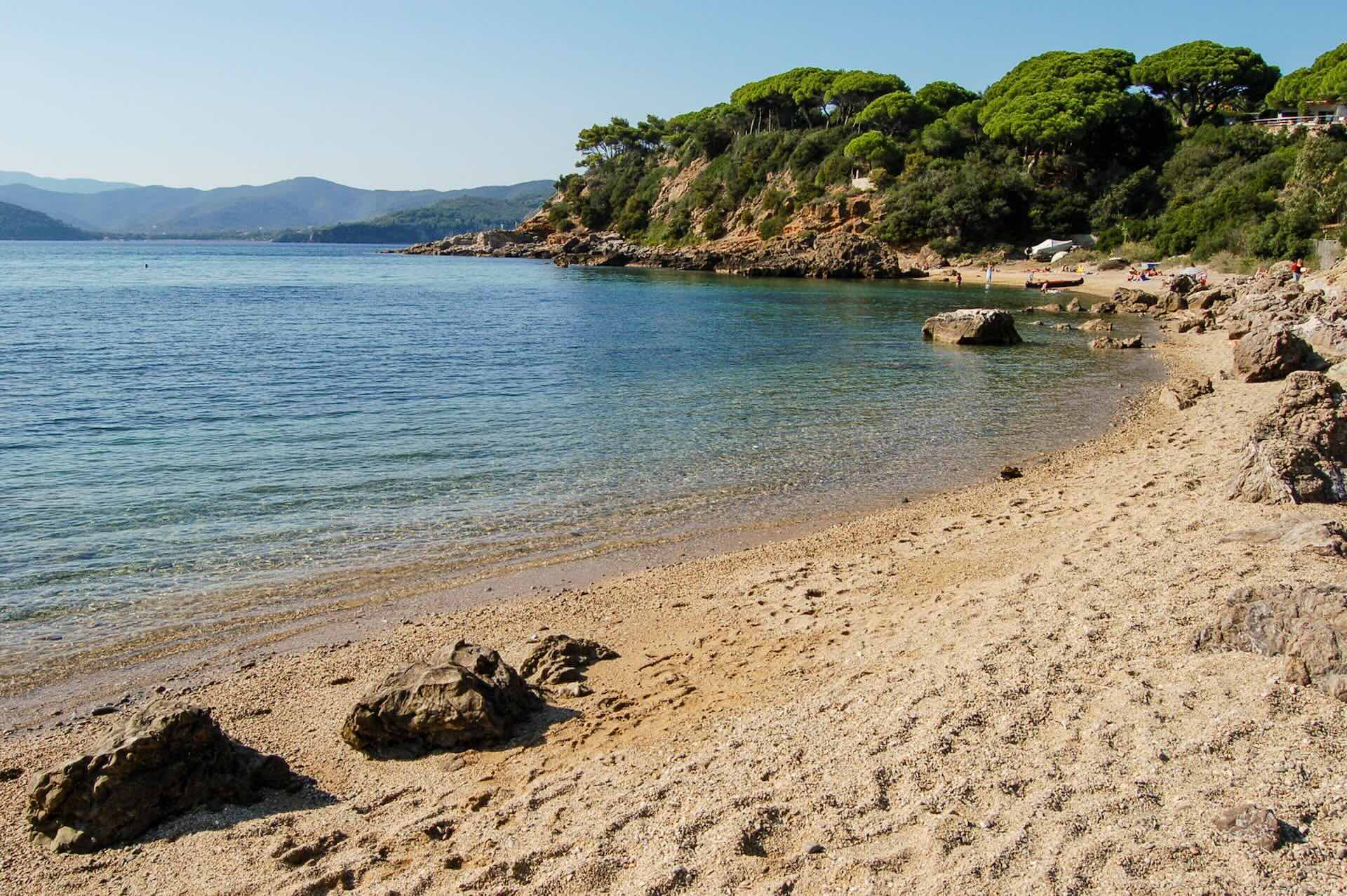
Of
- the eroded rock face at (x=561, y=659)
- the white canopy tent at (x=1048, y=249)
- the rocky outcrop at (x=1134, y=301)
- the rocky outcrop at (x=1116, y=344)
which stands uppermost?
the white canopy tent at (x=1048, y=249)

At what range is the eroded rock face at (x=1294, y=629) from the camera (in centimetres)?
549

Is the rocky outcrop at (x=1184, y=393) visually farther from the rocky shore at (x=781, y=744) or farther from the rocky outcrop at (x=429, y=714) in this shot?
the rocky outcrop at (x=429, y=714)

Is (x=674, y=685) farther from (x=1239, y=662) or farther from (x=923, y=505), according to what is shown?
(x=923, y=505)

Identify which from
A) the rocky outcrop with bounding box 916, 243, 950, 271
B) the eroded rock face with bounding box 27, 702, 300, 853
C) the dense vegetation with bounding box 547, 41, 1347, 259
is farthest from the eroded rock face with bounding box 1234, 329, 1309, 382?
the rocky outcrop with bounding box 916, 243, 950, 271

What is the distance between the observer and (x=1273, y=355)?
1909cm

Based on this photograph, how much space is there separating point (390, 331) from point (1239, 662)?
1350 inches

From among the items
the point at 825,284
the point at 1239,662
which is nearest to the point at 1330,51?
the point at 825,284

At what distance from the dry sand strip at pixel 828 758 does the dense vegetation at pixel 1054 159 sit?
47.4 meters

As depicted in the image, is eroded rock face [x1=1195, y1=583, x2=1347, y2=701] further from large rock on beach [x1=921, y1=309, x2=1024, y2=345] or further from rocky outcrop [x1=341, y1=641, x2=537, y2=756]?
large rock on beach [x1=921, y1=309, x2=1024, y2=345]

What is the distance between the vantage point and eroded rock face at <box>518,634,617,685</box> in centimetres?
720

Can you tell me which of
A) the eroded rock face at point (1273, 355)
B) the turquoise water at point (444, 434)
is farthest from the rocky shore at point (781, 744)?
the eroded rock face at point (1273, 355)

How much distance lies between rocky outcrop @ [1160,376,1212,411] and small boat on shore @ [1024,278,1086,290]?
3340 cm

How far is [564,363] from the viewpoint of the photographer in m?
27.3

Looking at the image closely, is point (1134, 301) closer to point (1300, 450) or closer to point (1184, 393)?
point (1184, 393)
